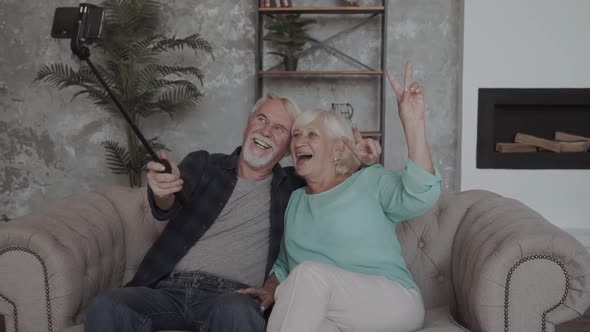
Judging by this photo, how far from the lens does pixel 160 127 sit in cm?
479

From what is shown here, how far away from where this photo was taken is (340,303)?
6.23 feet

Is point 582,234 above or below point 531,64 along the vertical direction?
below

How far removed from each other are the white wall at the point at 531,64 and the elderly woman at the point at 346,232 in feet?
7.38

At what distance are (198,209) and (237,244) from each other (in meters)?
0.18

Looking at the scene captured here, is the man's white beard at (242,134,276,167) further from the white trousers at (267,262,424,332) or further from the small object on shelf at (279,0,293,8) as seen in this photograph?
the small object on shelf at (279,0,293,8)

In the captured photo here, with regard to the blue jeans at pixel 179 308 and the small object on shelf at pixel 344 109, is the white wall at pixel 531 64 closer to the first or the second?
the small object on shelf at pixel 344 109

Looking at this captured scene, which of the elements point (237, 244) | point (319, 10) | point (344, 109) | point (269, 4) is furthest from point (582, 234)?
point (237, 244)

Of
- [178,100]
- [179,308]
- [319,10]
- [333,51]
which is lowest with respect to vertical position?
[179,308]

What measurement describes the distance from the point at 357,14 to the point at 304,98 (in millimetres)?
675

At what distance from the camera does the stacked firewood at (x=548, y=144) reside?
4.40 m

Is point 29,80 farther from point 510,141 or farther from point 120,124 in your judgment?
point 510,141

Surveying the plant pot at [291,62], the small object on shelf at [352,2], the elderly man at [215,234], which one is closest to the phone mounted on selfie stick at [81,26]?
the elderly man at [215,234]

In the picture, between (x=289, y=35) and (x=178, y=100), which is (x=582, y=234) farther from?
(x=178, y=100)


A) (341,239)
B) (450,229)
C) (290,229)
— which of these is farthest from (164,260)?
(450,229)
